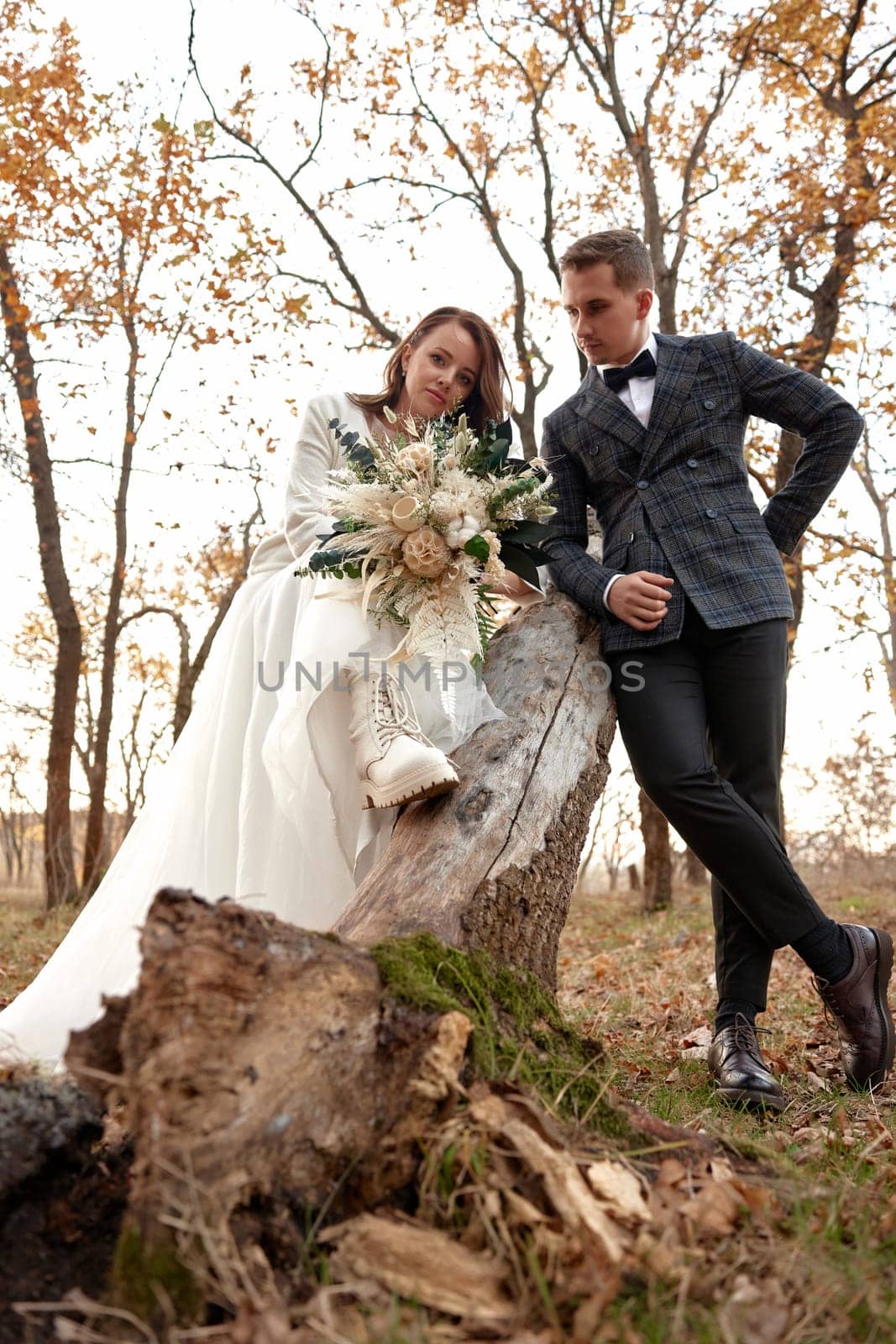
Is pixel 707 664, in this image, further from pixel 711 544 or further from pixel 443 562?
pixel 443 562

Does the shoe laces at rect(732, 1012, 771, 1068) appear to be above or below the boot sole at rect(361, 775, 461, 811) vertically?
below

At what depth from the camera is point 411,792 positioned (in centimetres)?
272

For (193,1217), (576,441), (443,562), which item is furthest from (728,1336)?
(576,441)

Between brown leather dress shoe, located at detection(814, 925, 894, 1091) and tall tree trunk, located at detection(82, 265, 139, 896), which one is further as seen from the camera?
tall tree trunk, located at detection(82, 265, 139, 896)

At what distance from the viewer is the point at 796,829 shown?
2483 centimetres

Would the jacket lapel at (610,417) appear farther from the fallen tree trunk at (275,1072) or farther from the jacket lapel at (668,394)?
the fallen tree trunk at (275,1072)

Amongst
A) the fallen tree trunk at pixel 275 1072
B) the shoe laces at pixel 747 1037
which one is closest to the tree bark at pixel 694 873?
the shoe laces at pixel 747 1037

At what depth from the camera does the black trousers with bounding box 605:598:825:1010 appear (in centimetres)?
302

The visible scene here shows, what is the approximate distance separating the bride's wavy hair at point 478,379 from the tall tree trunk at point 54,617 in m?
6.75

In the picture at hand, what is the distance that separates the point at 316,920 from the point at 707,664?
1621mm

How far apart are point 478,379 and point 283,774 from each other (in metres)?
1.98

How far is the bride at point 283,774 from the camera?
9.27 feet

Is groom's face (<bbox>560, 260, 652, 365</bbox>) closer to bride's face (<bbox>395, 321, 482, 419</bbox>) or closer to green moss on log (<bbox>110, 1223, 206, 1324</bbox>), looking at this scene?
bride's face (<bbox>395, 321, 482, 419</bbox>)

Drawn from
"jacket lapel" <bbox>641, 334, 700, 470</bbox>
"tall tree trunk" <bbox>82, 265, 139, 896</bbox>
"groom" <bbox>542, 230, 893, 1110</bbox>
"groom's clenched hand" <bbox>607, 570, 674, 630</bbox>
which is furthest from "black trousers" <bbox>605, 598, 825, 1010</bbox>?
"tall tree trunk" <bbox>82, 265, 139, 896</bbox>
